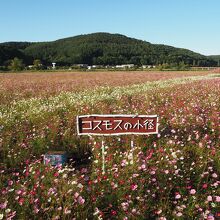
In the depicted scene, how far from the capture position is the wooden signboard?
4836 mm

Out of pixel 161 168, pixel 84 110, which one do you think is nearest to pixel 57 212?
pixel 161 168

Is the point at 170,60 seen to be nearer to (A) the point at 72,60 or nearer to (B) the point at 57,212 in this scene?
(A) the point at 72,60

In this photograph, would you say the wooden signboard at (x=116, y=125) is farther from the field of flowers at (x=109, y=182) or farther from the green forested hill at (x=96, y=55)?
the green forested hill at (x=96, y=55)

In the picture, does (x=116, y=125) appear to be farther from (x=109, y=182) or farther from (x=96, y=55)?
(x=96, y=55)

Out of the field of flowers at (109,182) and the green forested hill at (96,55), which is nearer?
the field of flowers at (109,182)

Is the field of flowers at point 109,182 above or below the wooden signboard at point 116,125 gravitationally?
below

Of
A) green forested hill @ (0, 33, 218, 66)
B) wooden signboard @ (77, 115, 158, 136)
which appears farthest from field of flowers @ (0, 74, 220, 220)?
green forested hill @ (0, 33, 218, 66)

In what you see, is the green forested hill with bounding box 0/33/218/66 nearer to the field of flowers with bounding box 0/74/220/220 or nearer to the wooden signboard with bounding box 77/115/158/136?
the field of flowers with bounding box 0/74/220/220

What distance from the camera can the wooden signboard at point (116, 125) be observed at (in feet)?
15.9

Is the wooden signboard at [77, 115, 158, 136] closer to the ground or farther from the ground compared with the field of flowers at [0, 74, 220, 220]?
farther from the ground

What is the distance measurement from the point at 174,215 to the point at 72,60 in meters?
157

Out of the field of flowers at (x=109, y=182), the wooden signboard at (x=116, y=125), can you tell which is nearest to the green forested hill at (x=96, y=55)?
the field of flowers at (x=109, y=182)

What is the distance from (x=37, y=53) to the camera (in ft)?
571

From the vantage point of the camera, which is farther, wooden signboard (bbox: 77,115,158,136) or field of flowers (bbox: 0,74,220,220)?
wooden signboard (bbox: 77,115,158,136)
